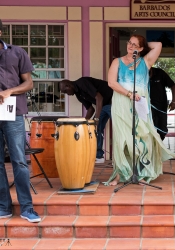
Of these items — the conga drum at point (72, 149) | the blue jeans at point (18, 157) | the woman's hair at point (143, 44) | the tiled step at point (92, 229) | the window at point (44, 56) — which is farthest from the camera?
the window at point (44, 56)

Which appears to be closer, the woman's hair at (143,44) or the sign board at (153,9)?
the woman's hair at (143,44)

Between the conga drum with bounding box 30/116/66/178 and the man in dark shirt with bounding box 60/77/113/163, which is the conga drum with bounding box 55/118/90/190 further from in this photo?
the man in dark shirt with bounding box 60/77/113/163

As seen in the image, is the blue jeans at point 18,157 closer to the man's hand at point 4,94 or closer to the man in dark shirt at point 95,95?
the man's hand at point 4,94

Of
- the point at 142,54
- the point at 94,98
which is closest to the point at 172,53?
the point at 94,98

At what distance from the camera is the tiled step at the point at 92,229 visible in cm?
442

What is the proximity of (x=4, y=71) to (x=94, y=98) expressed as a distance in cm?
271

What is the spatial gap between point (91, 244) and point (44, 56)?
3.88m

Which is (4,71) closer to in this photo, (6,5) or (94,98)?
(94,98)

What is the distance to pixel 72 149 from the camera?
4977 millimetres

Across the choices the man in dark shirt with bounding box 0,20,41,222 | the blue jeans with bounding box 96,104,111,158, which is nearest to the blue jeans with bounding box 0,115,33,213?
the man in dark shirt with bounding box 0,20,41,222

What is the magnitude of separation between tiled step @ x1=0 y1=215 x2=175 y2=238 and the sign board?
367cm

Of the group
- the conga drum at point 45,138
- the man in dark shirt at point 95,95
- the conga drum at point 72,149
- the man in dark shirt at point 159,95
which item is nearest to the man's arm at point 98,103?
the man in dark shirt at point 95,95

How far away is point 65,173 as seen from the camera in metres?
5.08

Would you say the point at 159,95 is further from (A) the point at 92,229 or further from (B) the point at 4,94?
(B) the point at 4,94
